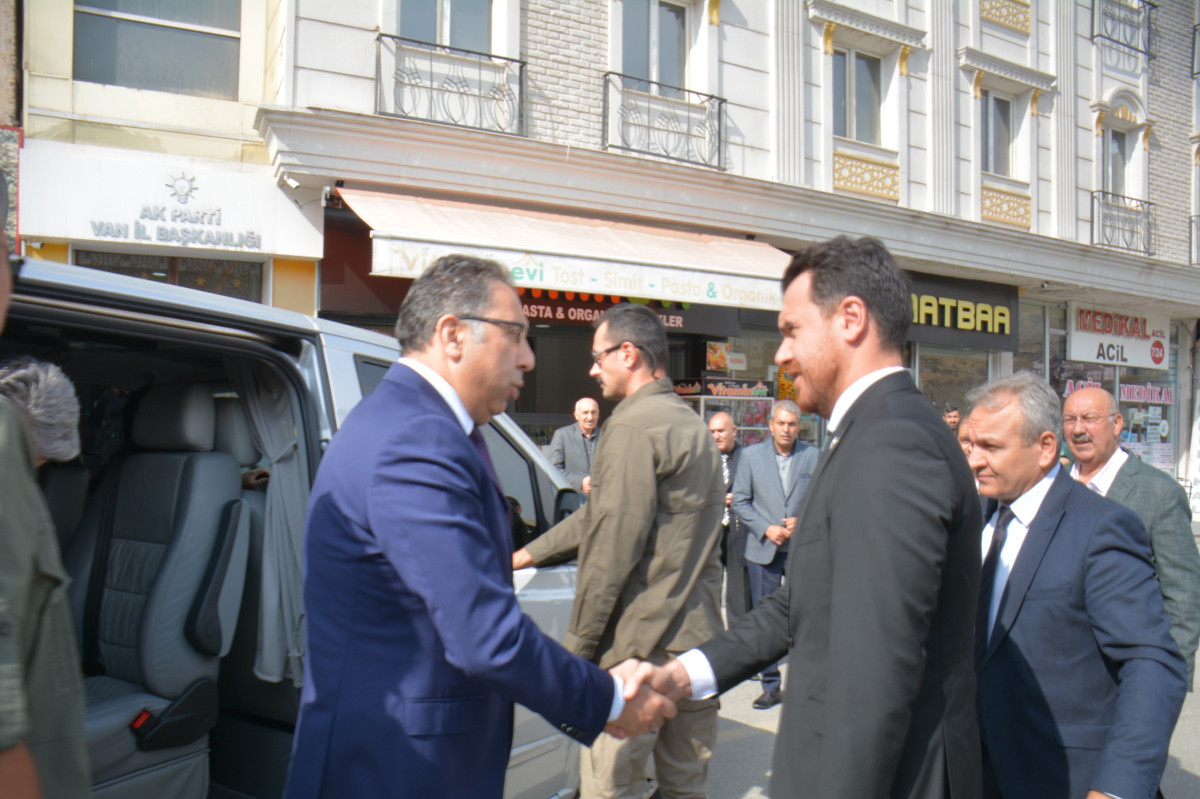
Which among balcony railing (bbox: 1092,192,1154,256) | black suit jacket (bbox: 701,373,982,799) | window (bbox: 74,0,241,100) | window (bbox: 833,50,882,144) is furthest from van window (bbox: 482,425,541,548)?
balcony railing (bbox: 1092,192,1154,256)

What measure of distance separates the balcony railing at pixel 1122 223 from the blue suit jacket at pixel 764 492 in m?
11.9

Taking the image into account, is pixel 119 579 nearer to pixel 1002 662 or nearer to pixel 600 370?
pixel 600 370

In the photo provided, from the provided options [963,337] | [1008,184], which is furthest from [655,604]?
[1008,184]

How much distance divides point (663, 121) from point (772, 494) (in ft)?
20.4

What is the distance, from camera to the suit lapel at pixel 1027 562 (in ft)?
7.43

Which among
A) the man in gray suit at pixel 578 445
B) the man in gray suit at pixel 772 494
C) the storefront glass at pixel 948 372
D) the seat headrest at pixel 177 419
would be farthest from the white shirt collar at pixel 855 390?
the storefront glass at pixel 948 372

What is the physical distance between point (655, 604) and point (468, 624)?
1.46 meters

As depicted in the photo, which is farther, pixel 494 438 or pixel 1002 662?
pixel 494 438

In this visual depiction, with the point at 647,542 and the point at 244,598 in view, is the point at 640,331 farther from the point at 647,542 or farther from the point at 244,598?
the point at 244,598

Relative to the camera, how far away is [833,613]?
1.62 meters

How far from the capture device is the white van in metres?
2.92

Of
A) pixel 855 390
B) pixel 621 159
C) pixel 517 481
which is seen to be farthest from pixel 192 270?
pixel 855 390

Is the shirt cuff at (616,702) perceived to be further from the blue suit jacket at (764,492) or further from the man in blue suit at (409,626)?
the blue suit jacket at (764,492)

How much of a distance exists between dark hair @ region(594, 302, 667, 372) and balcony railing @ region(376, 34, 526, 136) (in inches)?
248
